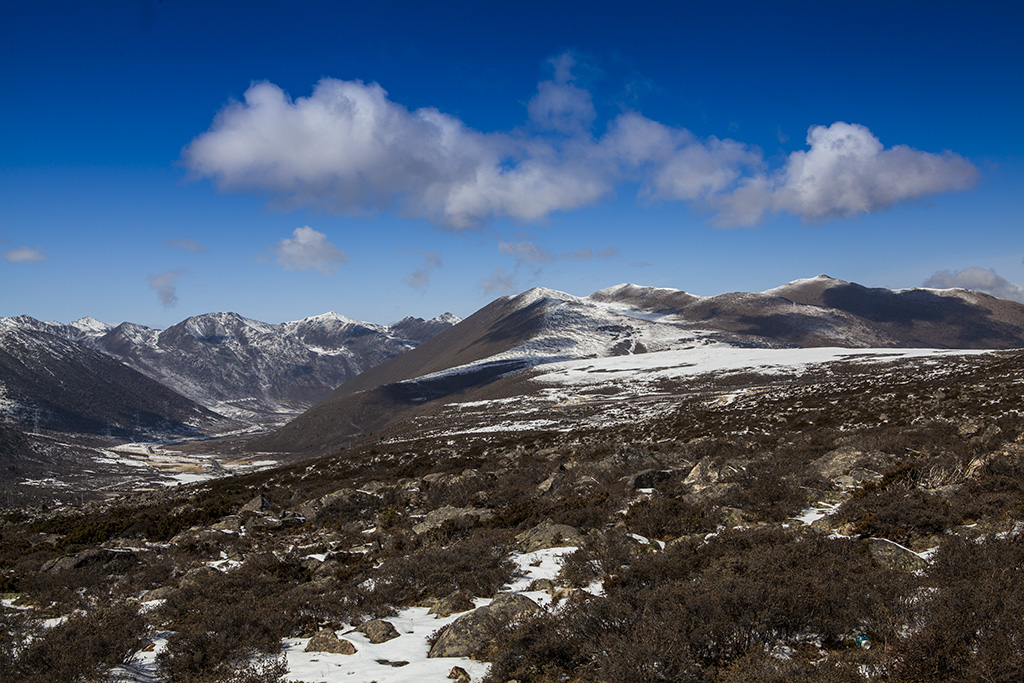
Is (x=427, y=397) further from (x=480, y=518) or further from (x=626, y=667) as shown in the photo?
(x=626, y=667)

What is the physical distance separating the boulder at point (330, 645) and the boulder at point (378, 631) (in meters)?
0.50

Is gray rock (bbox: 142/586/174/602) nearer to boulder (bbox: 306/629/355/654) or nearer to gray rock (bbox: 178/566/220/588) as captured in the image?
gray rock (bbox: 178/566/220/588)

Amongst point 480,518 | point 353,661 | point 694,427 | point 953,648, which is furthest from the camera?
point 694,427

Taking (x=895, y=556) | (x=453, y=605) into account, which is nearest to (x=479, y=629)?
(x=453, y=605)

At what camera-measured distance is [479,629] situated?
8.49 meters

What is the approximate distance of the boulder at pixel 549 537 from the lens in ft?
44.0

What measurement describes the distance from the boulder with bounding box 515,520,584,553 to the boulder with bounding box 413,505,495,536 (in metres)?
2.75

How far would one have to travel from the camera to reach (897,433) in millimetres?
20562

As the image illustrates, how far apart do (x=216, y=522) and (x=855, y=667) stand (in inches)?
930

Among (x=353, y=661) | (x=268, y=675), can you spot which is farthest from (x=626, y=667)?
(x=268, y=675)

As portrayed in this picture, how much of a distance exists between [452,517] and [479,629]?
881cm

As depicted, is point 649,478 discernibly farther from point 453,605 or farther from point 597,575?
point 453,605

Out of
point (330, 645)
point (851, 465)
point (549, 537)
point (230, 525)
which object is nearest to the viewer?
point (330, 645)

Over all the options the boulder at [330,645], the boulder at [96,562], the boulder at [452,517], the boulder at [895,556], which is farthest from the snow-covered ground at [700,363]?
the boulder at [330,645]
